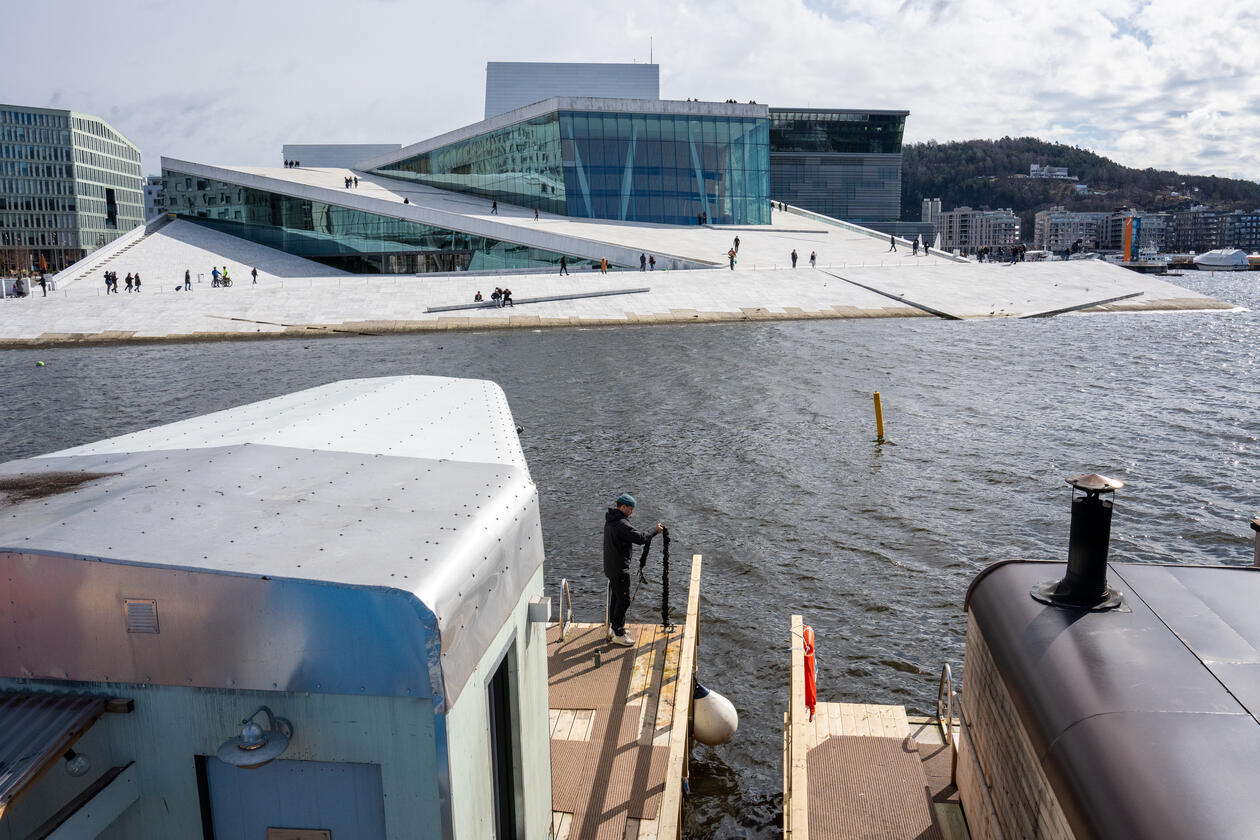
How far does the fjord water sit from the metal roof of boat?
4.85 metres

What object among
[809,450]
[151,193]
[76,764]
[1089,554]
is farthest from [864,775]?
[151,193]

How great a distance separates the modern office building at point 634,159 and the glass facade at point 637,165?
72 millimetres

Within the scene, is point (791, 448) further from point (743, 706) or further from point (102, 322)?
point (102, 322)

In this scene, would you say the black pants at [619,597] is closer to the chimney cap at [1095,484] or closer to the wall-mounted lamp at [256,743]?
the chimney cap at [1095,484]

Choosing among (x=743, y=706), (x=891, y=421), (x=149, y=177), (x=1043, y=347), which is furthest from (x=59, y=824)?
(x=149, y=177)

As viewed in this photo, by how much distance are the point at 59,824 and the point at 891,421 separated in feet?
71.0

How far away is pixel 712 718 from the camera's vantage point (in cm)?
909

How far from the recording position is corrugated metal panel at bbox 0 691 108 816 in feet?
10.2

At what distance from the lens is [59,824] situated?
130 inches

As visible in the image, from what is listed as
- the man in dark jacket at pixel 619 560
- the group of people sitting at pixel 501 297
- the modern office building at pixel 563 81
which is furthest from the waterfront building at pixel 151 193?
the man in dark jacket at pixel 619 560

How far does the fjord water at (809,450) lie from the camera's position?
38.2 feet

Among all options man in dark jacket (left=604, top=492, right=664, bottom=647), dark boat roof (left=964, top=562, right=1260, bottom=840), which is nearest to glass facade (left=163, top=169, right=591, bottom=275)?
man in dark jacket (left=604, top=492, right=664, bottom=647)

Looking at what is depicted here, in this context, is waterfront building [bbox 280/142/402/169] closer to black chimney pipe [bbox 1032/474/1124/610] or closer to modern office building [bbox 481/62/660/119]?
modern office building [bbox 481/62/660/119]

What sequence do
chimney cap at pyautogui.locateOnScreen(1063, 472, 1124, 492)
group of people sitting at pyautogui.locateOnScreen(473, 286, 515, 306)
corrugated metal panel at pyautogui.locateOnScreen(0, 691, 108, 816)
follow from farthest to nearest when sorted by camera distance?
1. group of people sitting at pyautogui.locateOnScreen(473, 286, 515, 306)
2. chimney cap at pyautogui.locateOnScreen(1063, 472, 1124, 492)
3. corrugated metal panel at pyautogui.locateOnScreen(0, 691, 108, 816)
